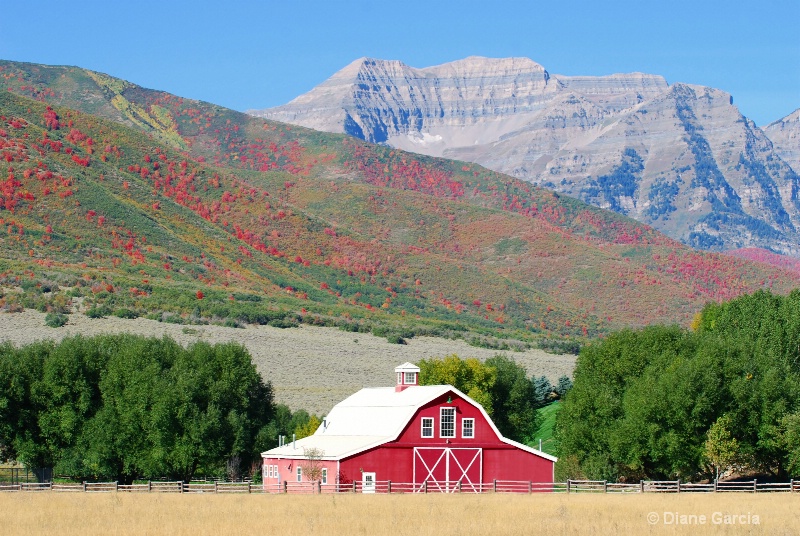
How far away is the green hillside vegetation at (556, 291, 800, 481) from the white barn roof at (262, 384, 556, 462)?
5.26 m

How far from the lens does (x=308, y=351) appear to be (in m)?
128

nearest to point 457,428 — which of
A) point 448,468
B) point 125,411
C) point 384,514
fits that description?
point 448,468

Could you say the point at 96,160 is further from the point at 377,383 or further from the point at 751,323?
the point at 751,323

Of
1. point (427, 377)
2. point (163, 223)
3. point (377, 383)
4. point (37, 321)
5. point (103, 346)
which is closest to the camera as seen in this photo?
point (103, 346)

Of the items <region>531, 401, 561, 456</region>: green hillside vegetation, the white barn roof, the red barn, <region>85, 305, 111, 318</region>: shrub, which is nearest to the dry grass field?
<region>85, 305, 111, 318</region>: shrub

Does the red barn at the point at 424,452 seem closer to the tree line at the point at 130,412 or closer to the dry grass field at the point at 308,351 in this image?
the tree line at the point at 130,412

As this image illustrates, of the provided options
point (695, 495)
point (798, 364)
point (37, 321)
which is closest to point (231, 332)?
point (37, 321)

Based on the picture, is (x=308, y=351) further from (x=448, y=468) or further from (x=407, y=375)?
(x=448, y=468)

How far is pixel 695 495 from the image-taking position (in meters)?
52.2

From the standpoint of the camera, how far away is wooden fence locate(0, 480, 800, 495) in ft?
190

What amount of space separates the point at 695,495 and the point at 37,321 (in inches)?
3388

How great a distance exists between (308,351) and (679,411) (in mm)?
68789

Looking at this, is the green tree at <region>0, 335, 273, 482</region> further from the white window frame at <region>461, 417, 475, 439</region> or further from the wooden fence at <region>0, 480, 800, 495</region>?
the white window frame at <region>461, 417, 475, 439</region>

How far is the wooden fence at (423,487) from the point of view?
5803cm
